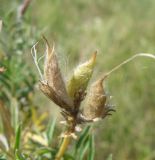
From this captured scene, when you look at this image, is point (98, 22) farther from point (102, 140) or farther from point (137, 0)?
point (102, 140)

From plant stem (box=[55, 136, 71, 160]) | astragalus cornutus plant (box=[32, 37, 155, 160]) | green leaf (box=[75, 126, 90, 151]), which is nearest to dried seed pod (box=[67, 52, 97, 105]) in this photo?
astragalus cornutus plant (box=[32, 37, 155, 160])

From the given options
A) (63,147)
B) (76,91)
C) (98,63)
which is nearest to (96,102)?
(76,91)

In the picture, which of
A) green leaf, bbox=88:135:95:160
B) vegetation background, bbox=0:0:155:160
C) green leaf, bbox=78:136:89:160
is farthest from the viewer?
vegetation background, bbox=0:0:155:160

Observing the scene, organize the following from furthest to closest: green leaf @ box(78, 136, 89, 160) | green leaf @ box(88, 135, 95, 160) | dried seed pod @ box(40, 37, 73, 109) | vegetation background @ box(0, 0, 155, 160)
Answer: vegetation background @ box(0, 0, 155, 160), green leaf @ box(78, 136, 89, 160), green leaf @ box(88, 135, 95, 160), dried seed pod @ box(40, 37, 73, 109)

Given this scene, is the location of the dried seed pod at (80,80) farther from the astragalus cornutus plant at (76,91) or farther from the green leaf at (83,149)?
the green leaf at (83,149)

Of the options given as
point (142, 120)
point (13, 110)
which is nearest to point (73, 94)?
point (13, 110)

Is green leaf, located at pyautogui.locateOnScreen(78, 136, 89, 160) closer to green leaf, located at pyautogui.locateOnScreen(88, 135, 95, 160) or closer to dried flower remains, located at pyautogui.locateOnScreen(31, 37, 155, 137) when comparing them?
green leaf, located at pyautogui.locateOnScreen(88, 135, 95, 160)
